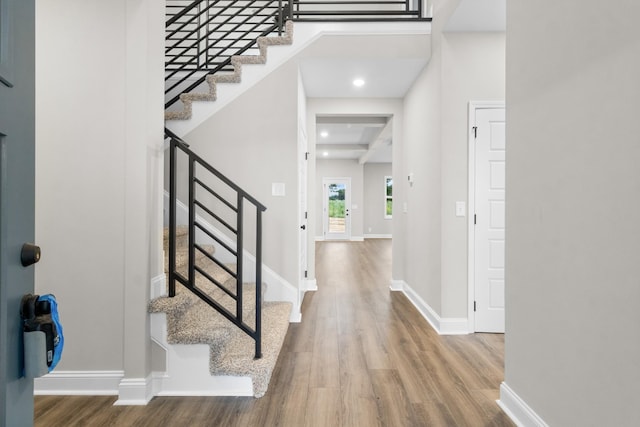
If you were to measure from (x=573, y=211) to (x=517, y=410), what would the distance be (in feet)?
3.69

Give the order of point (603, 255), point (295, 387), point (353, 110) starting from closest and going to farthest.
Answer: point (603, 255) → point (295, 387) → point (353, 110)

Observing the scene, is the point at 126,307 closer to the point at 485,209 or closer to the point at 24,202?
the point at 24,202

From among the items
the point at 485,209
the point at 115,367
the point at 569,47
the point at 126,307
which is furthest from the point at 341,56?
the point at 115,367

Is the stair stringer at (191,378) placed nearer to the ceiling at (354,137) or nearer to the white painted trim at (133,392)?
the white painted trim at (133,392)

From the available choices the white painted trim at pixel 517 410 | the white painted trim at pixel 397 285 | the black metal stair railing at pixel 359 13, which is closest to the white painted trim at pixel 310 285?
the white painted trim at pixel 397 285

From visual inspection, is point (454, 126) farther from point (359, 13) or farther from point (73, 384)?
point (73, 384)

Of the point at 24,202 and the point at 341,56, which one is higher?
the point at 341,56

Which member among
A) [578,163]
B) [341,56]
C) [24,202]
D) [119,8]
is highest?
[341,56]

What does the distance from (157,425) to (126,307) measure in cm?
66

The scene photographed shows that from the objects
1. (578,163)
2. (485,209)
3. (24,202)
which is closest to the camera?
(24,202)

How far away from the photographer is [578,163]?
143 cm

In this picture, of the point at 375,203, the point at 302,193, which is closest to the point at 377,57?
the point at 302,193

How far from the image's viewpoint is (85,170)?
2.13 meters

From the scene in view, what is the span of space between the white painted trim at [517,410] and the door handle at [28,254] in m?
2.10
